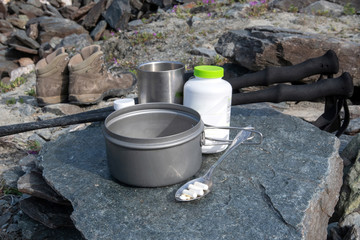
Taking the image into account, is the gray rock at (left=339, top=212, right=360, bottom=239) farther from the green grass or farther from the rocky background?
the green grass

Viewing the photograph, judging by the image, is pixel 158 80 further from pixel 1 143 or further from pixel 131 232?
pixel 1 143

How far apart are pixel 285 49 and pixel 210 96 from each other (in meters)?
2.36

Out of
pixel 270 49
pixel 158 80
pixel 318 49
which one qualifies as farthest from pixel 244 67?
pixel 158 80

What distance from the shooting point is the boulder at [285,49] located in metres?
4.08

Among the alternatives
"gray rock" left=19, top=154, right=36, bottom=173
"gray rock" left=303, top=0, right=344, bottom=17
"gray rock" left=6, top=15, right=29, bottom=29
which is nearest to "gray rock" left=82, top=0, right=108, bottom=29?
"gray rock" left=6, top=15, right=29, bottom=29

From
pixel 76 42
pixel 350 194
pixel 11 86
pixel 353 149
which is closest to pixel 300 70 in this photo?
pixel 353 149

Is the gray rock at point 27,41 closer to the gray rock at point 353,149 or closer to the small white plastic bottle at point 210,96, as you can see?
the small white plastic bottle at point 210,96

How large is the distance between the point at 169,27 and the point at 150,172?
632 centimetres

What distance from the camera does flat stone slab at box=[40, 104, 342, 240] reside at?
1.79m

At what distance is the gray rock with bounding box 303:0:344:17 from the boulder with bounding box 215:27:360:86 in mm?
3320

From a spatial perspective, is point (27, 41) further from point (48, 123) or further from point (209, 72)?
point (209, 72)

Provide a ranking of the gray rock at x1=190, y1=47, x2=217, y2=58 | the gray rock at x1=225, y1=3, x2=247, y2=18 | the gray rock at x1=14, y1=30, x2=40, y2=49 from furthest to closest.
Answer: the gray rock at x1=14, y1=30, x2=40, y2=49 → the gray rock at x1=225, y1=3, x2=247, y2=18 → the gray rock at x1=190, y1=47, x2=217, y2=58

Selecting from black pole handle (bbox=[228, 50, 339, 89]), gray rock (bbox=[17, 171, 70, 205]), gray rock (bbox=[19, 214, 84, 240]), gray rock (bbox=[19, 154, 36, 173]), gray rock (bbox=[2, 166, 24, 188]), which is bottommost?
gray rock (bbox=[19, 214, 84, 240])

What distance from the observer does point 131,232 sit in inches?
69.4
